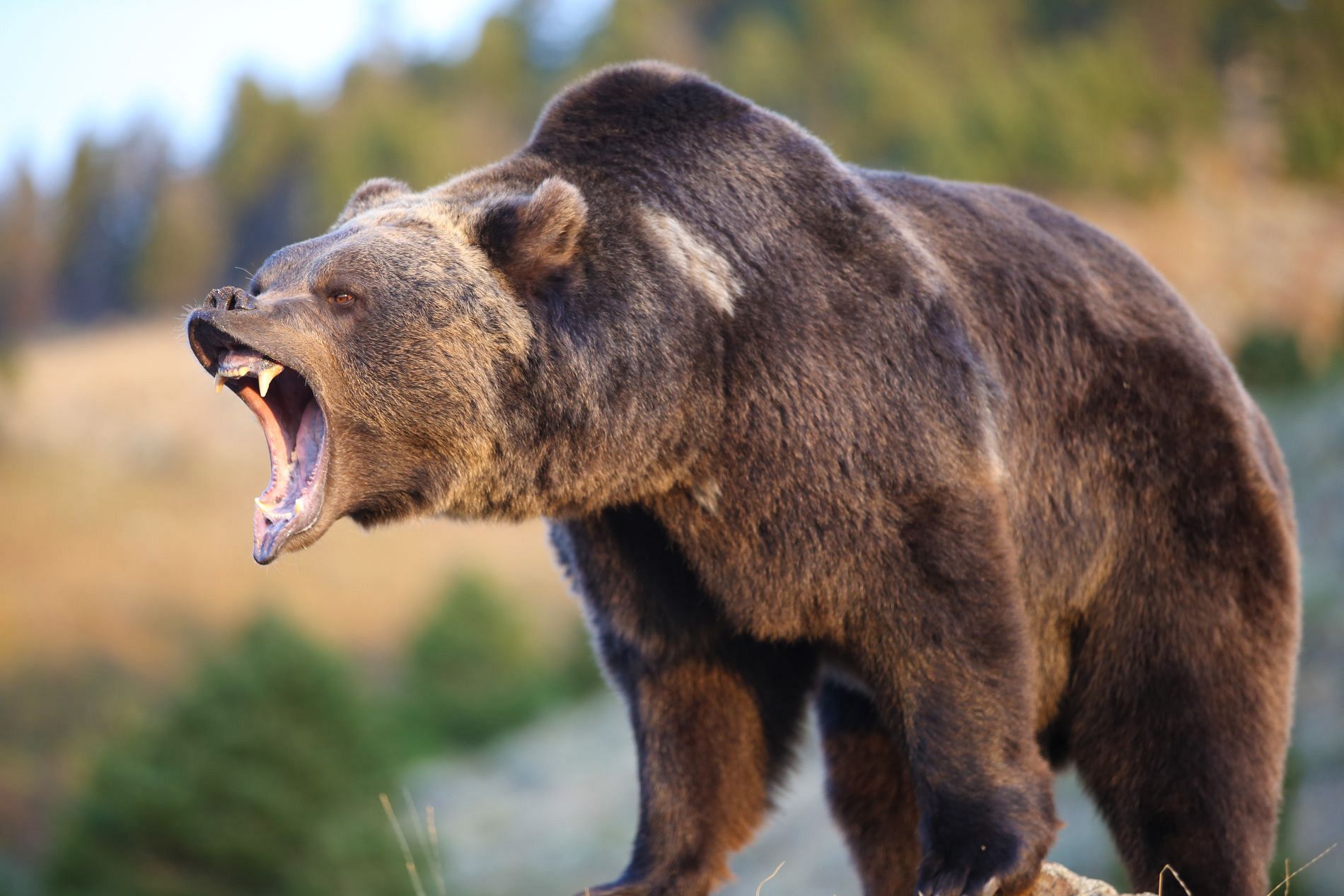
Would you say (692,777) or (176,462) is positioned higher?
(176,462)

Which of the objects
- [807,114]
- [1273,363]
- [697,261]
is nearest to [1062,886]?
[697,261]

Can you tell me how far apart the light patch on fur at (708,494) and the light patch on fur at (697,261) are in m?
0.48

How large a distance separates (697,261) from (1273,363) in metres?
27.9

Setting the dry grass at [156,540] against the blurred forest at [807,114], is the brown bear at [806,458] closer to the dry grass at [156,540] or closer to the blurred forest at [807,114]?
the dry grass at [156,540]

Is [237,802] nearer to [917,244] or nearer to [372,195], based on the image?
[372,195]

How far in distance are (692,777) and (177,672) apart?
2895 centimetres

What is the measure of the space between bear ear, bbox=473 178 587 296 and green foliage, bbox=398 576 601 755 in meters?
24.7

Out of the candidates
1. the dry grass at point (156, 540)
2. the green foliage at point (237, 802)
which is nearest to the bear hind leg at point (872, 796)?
the green foliage at point (237, 802)

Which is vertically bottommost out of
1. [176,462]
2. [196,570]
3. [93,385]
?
[196,570]

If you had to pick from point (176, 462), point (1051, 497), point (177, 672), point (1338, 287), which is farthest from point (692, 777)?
point (1338, 287)

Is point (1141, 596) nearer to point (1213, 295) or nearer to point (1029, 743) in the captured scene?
point (1029, 743)

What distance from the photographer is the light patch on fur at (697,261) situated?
415cm

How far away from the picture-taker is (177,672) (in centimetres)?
3136

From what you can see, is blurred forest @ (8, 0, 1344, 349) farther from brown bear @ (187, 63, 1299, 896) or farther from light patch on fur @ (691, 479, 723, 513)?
light patch on fur @ (691, 479, 723, 513)
